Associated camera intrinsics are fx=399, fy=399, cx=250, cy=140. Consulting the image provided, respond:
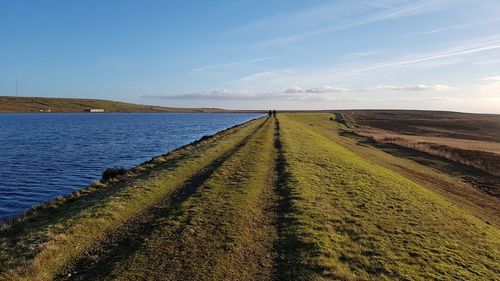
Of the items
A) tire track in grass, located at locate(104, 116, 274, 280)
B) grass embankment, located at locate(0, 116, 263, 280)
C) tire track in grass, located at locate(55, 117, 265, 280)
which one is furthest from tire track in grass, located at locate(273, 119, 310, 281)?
grass embankment, located at locate(0, 116, 263, 280)

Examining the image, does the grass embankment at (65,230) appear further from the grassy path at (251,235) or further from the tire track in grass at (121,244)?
the tire track in grass at (121,244)

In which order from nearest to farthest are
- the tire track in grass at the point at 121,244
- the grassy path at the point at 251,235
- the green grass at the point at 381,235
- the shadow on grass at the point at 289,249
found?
1. the tire track in grass at the point at 121,244
2. the shadow on grass at the point at 289,249
3. the grassy path at the point at 251,235
4. the green grass at the point at 381,235

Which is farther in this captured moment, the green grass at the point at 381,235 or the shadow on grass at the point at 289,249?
the green grass at the point at 381,235

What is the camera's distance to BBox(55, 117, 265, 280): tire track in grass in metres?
10.7

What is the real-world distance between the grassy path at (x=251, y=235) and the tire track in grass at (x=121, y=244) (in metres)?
0.04

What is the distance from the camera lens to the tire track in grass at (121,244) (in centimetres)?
1073

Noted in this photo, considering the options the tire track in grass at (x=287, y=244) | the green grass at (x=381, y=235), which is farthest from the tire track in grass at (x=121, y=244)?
the green grass at (x=381, y=235)

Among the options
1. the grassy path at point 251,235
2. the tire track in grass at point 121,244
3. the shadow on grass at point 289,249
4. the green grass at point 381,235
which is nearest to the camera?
the tire track in grass at point 121,244

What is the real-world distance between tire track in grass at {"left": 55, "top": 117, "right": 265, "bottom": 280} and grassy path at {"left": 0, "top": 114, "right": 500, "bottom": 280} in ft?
0.12

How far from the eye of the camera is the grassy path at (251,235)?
11125 mm

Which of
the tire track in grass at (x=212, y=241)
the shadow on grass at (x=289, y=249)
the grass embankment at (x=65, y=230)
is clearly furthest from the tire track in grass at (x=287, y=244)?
the grass embankment at (x=65, y=230)

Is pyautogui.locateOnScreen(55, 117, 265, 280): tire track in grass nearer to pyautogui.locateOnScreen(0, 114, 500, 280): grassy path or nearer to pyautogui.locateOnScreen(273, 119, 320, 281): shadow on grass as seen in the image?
pyautogui.locateOnScreen(0, 114, 500, 280): grassy path

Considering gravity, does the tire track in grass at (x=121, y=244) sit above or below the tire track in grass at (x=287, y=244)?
below

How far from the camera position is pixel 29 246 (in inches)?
487
